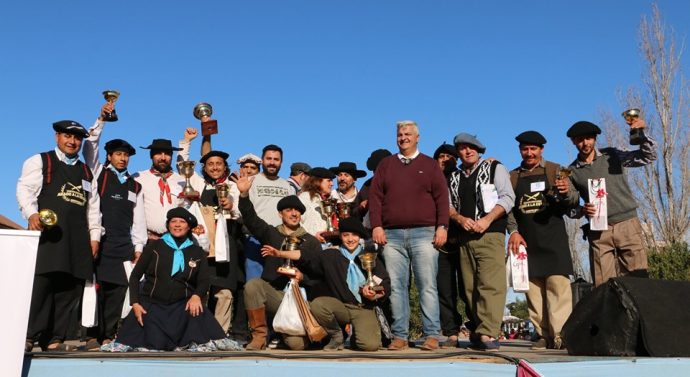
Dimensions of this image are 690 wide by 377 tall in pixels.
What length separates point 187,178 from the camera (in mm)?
7414

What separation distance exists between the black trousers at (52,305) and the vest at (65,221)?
0.11 meters

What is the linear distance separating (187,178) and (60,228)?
159cm

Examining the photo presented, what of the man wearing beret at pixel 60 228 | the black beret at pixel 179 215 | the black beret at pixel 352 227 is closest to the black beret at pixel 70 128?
the man wearing beret at pixel 60 228

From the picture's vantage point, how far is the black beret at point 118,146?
24.1 feet

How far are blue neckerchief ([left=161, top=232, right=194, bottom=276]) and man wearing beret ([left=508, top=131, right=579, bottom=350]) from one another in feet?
9.97

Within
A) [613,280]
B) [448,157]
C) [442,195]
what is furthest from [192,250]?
[613,280]

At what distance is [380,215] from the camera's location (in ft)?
22.2

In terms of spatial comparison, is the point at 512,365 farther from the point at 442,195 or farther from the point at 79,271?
the point at 79,271

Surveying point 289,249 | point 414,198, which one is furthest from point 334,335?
point 414,198

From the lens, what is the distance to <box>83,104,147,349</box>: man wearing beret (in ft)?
22.6

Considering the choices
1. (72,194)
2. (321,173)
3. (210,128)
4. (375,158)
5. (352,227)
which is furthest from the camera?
(375,158)

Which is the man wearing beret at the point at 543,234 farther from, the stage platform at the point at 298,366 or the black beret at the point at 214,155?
the black beret at the point at 214,155

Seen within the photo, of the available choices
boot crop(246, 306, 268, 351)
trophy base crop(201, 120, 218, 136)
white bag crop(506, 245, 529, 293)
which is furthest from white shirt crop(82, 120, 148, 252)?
white bag crop(506, 245, 529, 293)

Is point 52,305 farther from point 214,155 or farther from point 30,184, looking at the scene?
point 214,155
